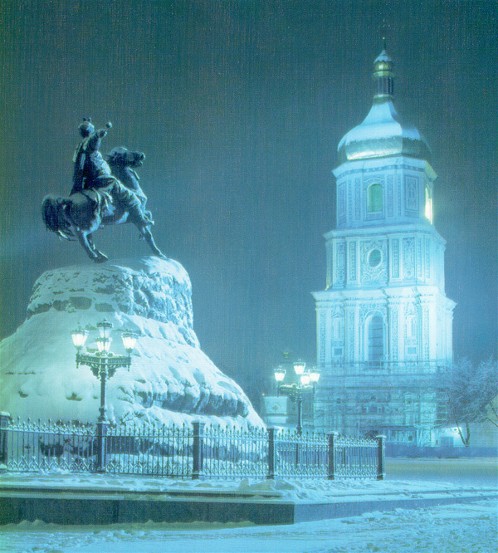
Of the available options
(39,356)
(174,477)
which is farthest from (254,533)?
(39,356)

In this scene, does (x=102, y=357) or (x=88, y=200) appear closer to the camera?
(x=102, y=357)

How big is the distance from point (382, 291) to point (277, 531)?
181ft

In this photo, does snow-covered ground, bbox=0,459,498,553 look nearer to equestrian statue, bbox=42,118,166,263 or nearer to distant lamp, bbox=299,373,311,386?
equestrian statue, bbox=42,118,166,263

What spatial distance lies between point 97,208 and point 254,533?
10541 mm

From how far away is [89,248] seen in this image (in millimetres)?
22688

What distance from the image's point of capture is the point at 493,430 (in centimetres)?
6159

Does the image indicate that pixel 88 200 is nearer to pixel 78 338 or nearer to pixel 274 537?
pixel 78 338

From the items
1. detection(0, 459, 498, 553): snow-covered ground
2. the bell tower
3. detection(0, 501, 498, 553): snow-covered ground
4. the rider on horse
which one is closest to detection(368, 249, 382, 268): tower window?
the bell tower

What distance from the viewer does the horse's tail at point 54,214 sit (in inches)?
872

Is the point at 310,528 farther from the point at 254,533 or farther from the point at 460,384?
the point at 460,384

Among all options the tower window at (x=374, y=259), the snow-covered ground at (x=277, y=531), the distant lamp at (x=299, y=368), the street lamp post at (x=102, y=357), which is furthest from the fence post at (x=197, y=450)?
the tower window at (x=374, y=259)

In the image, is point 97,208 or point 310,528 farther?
point 97,208

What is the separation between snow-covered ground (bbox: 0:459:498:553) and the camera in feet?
37.2

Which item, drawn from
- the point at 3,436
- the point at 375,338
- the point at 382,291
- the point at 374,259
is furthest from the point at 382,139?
the point at 3,436
